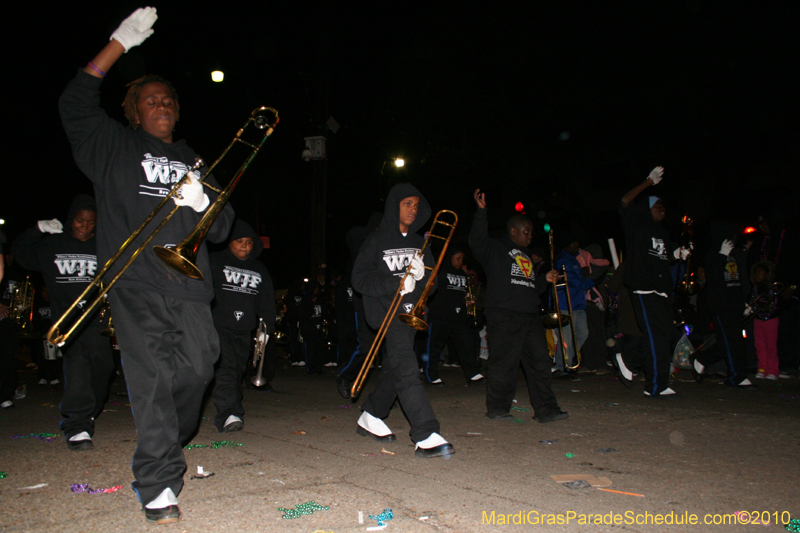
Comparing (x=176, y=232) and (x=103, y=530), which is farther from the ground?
(x=176, y=232)

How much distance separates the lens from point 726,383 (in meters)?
8.08

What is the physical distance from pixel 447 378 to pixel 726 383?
4137 mm

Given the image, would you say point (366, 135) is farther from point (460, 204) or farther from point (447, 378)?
point (447, 378)

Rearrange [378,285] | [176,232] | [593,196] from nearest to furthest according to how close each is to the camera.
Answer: [176,232], [378,285], [593,196]

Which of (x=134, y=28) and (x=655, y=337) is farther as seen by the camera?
(x=655, y=337)

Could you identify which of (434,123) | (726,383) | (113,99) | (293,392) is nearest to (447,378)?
(293,392)

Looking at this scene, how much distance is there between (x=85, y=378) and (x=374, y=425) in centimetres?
244

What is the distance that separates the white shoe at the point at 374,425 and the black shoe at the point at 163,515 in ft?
6.83

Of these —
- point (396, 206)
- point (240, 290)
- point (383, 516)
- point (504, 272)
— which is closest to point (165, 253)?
point (383, 516)

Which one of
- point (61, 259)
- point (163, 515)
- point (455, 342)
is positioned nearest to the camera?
point (163, 515)

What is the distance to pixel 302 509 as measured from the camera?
3.06m

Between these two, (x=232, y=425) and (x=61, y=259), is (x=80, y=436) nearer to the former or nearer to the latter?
(x=232, y=425)

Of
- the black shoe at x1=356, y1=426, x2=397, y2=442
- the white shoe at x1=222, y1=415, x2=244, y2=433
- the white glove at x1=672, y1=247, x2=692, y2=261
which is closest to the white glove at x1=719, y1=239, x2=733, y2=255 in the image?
the white glove at x1=672, y1=247, x2=692, y2=261

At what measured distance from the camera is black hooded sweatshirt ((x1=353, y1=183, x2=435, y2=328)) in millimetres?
4707
